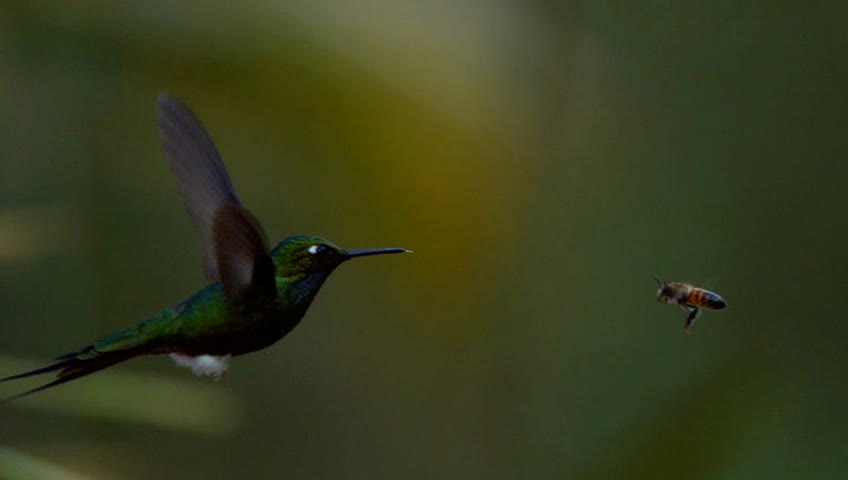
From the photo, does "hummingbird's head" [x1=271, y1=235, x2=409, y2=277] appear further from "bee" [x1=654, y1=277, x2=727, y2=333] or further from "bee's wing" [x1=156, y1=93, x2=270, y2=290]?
"bee" [x1=654, y1=277, x2=727, y2=333]

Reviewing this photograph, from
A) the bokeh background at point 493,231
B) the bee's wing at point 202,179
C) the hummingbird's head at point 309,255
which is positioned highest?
the bee's wing at point 202,179

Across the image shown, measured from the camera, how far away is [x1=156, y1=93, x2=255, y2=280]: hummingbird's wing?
0.37 m

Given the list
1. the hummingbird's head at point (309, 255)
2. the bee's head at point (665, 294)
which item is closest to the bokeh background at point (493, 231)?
the bee's head at point (665, 294)

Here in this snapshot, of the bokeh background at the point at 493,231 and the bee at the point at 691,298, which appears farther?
the bokeh background at the point at 493,231

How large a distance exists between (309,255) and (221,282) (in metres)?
0.03

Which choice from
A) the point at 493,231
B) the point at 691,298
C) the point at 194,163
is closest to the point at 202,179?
the point at 194,163

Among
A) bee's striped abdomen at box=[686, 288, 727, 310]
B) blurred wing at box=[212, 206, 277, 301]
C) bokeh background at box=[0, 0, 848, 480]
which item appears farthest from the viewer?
bokeh background at box=[0, 0, 848, 480]

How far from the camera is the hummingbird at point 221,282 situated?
1.22 feet

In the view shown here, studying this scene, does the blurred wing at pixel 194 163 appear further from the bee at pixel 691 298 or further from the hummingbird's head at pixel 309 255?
the bee at pixel 691 298

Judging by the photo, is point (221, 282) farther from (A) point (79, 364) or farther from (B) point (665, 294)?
(B) point (665, 294)

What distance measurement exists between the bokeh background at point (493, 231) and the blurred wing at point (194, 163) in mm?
903

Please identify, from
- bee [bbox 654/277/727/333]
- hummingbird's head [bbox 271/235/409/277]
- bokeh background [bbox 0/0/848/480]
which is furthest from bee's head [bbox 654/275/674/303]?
bokeh background [bbox 0/0/848/480]

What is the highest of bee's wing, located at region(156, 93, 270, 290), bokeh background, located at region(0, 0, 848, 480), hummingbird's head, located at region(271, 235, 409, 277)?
bee's wing, located at region(156, 93, 270, 290)

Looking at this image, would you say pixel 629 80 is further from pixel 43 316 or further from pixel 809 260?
pixel 43 316
